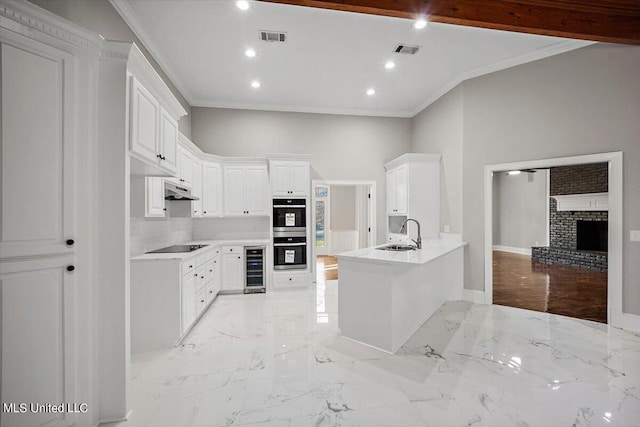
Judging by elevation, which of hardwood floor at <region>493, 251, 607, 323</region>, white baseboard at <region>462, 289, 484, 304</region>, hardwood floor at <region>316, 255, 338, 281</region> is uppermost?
white baseboard at <region>462, 289, 484, 304</region>

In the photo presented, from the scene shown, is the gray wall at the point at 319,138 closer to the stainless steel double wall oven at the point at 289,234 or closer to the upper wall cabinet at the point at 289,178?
the upper wall cabinet at the point at 289,178

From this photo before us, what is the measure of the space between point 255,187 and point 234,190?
1.26 feet

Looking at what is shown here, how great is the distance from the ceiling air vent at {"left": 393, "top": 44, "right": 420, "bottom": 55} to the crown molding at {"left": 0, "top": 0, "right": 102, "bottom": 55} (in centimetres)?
324

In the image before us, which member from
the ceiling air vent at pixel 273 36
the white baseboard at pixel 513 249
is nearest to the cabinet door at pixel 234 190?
the ceiling air vent at pixel 273 36

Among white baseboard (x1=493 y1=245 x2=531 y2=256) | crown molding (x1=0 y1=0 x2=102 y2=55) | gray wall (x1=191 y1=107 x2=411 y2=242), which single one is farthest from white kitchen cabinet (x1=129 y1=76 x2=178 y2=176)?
white baseboard (x1=493 y1=245 x2=531 y2=256)

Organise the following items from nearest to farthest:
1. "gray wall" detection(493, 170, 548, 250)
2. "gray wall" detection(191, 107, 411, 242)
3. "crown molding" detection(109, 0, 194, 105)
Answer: "crown molding" detection(109, 0, 194, 105) → "gray wall" detection(191, 107, 411, 242) → "gray wall" detection(493, 170, 548, 250)

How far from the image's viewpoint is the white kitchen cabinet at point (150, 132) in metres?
1.99

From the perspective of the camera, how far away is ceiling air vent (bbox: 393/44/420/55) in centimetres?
357

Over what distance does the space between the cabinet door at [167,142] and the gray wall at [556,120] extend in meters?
4.10

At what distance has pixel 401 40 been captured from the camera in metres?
3.45

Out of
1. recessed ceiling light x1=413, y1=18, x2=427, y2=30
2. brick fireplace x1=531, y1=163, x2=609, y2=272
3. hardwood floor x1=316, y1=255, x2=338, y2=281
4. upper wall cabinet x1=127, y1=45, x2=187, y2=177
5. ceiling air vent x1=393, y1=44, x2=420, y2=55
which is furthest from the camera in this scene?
brick fireplace x1=531, y1=163, x2=609, y2=272

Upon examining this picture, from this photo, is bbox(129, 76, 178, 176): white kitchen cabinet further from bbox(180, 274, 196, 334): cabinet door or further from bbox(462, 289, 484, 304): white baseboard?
bbox(462, 289, 484, 304): white baseboard

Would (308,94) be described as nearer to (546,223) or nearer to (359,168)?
(359,168)

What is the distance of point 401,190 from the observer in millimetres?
5137
